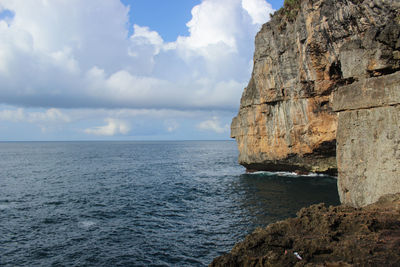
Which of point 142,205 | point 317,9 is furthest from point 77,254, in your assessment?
point 317,9

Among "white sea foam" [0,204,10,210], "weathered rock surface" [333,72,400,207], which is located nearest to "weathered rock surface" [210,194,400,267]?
"weathered rock surface" [333,72,400,207]

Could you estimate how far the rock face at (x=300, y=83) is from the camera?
2328 cm

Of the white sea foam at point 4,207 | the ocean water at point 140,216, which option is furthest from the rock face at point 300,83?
the white sea foam at point 4,207

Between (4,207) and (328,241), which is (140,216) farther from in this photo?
(328,241)

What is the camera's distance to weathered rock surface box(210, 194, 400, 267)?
517 cm

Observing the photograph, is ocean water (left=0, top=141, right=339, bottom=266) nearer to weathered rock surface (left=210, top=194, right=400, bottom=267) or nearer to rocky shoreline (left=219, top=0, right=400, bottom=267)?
rocky shoreline (left=219, top=0, right=400, bottom=267)

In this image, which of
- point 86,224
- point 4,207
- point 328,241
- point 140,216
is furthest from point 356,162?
point 4,207

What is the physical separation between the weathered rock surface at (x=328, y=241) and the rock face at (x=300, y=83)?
13511 millimetres

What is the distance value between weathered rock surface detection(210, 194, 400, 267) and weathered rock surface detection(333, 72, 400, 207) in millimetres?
1710

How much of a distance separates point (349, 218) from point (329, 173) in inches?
1275

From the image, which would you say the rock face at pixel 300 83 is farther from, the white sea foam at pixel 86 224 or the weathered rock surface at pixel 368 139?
the white sea foam at pixel 86 224

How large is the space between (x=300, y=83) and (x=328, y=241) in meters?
26.9

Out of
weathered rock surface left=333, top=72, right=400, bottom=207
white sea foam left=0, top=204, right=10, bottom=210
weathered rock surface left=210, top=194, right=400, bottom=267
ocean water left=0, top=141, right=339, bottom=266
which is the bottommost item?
ocean water left=0, top=141, right=339, bottom=266

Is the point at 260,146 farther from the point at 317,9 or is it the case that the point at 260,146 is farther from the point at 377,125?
the point at 377,125
